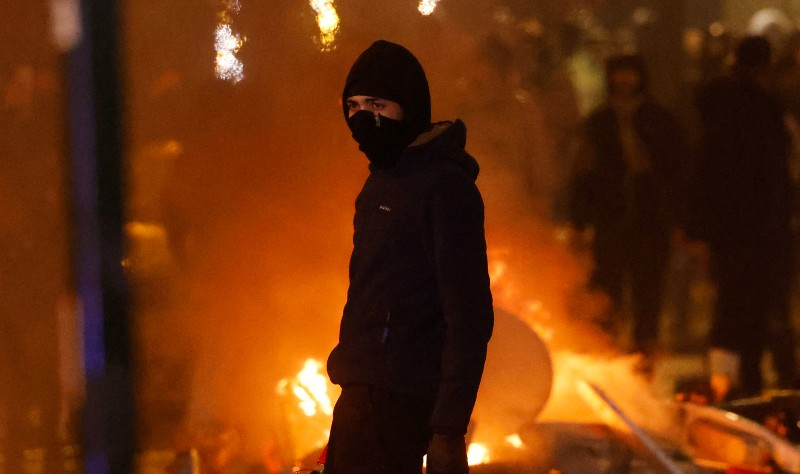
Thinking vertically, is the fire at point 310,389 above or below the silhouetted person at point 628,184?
below

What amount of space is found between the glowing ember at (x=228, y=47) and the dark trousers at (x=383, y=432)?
2.23 meters

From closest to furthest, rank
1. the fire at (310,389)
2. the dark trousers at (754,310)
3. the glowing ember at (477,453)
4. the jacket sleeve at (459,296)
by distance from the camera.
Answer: the jacket sleeve at (459,296) < the glowing ember at (477,453) < the fire at (310,389) < the dark trousers at (754,310)

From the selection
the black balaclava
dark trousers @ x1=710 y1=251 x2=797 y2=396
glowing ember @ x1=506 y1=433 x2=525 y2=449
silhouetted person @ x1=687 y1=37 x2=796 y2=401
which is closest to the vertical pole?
glowing ember @ x1=506 y1=433 x2=525 y2=449

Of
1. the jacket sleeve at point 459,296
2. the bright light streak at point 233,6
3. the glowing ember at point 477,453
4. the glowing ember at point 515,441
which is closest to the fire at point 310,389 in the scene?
the glowing ember at point 477,453

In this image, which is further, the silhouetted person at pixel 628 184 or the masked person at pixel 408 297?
the silhouetted person at pixel 628 184

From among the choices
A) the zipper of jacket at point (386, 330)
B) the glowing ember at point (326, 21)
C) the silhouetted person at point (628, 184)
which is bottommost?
the zipper of jacket at point (386, 330)

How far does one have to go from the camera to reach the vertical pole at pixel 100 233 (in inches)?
167

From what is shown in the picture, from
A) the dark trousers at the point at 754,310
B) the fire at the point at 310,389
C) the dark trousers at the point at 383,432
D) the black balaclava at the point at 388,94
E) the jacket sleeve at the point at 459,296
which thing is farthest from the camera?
the dark trousers at the point at 754,310

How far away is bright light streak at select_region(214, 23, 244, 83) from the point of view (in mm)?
4270

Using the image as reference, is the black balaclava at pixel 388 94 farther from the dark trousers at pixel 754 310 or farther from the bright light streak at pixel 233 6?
the dark trousers at pixel 754 310

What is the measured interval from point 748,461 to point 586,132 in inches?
67.9

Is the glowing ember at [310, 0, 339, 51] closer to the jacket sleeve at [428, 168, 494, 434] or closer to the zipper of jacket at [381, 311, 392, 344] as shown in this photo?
the jacket sleeve at [428, 168, 494, 434]

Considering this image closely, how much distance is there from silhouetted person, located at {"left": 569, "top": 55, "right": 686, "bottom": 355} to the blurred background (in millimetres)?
134

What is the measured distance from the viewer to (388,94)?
2580 mm
